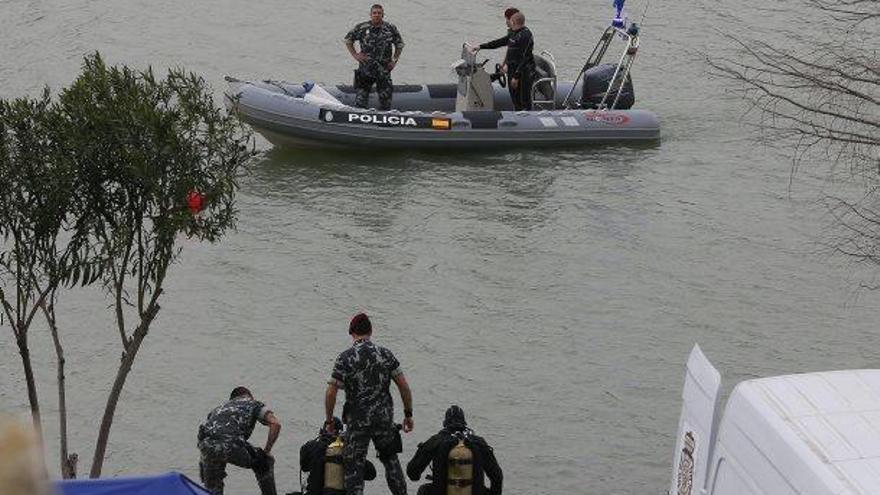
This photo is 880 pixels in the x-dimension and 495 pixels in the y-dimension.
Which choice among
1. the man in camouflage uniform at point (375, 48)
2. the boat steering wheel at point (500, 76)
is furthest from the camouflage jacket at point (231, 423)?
the boat steering wheel at point (500, 76)

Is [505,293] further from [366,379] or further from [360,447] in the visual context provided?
[366,379]

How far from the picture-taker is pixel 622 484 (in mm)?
11156

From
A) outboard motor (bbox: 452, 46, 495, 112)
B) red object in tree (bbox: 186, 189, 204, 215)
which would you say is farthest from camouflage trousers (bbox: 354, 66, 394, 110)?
red object in tree (bbox: 186, 189, 204, 215)

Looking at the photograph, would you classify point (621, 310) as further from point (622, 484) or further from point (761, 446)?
point (761, 446)

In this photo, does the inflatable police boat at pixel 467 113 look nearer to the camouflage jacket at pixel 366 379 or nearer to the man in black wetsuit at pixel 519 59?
the man in black wetsuit at pixel 519 59

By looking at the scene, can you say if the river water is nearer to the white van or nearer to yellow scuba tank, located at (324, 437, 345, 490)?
yellow scuba tank, located at (324, 437, 345, 490)

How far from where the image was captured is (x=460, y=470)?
8.99m

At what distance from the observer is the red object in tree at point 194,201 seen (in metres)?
8.70

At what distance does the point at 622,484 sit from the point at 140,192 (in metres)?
4.29

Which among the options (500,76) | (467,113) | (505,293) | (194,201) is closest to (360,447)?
(194,201)

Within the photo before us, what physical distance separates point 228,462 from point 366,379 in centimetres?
96

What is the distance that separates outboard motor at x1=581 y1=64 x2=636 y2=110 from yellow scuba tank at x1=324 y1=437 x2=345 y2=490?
39.9 feet

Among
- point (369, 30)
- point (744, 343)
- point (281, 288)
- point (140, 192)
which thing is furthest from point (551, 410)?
point (369, 30)

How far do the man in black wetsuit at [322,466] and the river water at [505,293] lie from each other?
1205mm
